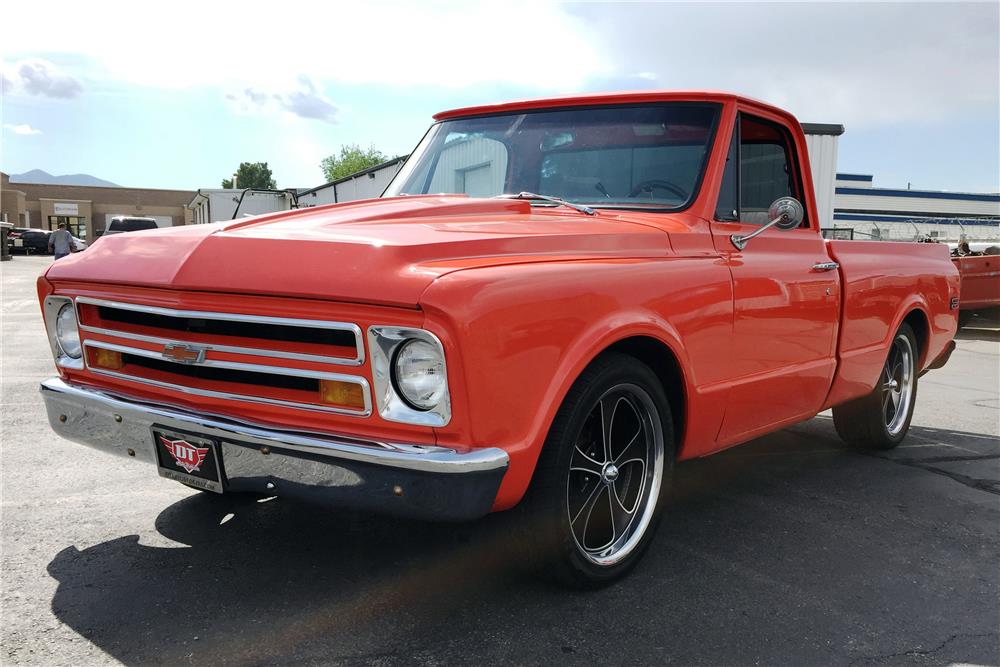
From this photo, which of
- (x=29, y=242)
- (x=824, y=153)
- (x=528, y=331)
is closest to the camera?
(x=528, y=331)

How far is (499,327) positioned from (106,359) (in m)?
1.52

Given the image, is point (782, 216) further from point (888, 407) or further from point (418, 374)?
point (888, 407)

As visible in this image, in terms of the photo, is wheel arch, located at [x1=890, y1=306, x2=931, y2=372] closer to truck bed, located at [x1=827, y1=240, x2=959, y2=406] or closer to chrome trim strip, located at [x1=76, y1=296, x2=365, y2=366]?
truck bed, located at [x1=827, y1=240, x2=959, y2=406]

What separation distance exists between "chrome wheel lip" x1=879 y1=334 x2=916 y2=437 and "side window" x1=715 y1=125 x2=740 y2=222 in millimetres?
2072

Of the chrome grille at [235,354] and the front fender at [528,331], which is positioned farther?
the chrome grille at [235,354]

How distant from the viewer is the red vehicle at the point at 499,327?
91.9 inches

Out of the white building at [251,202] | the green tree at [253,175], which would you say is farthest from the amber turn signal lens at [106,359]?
the green tree at [253,175]

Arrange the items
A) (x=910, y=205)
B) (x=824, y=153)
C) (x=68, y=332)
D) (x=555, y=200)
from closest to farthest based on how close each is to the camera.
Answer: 1. (x=68, y=332)
2. (x=555, y=200)
3. (x=824, y=153)
4. (x=910, y=205)

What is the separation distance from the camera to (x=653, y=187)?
359 centimetres

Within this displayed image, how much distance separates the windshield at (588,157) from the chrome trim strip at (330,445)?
166 cm

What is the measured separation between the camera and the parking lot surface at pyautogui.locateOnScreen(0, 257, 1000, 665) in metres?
2.54

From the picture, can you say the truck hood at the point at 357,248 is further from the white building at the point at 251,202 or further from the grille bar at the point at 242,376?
the white building at the point at 251,202

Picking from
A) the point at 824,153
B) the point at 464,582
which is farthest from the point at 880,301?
the point at 824,153

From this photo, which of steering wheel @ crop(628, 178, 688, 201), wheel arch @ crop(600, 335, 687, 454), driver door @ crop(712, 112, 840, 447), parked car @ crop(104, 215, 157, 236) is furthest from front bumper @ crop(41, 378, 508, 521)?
parked car @ crop(104, 215, 157, 236)
